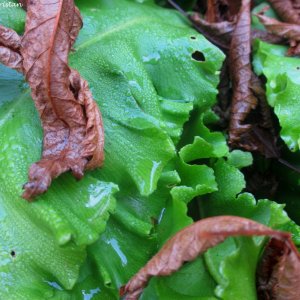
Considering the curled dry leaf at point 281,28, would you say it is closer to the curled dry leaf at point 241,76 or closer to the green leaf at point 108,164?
the curled dry leaf at point 241,76

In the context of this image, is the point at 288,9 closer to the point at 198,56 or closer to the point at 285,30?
the point at 285,30

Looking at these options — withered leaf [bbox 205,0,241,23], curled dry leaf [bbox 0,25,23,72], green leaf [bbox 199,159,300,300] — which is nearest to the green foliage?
green leaf [bbox 199,159,300,300]

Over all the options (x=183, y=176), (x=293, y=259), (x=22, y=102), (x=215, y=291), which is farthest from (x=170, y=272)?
(x=22, y=102)

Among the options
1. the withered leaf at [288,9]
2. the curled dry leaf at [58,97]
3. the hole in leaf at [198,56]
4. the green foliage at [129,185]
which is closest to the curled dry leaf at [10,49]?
the curled dry leaf at [58,97]

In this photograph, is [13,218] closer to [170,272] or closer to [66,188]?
[66,188]

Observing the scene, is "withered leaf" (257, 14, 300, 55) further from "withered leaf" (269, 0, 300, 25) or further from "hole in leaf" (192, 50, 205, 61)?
"hole in leaf" (192, 50, 205, 61)

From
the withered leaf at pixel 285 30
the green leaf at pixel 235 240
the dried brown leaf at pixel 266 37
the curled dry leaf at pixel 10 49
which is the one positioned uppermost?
the curled dry leaf at pixel 10 49
